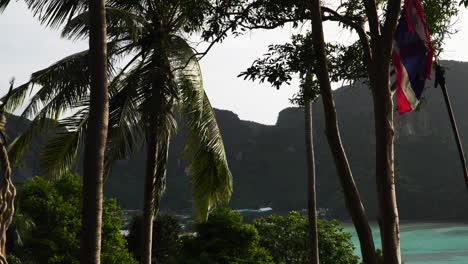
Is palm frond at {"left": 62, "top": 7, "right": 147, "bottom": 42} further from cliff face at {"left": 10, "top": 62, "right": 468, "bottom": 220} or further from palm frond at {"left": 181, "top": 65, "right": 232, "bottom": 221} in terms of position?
cliff face at {"left": 10, "top": 62, "right": 468, "bottom": 220}

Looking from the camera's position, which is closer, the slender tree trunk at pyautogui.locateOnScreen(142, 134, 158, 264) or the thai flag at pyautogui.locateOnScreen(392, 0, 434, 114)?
the thai flag at pyautogui.locateOnScreen(392, 0, 434, 114)

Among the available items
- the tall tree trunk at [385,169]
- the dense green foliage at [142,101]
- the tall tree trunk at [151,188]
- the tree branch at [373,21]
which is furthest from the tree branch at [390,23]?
the tall tree trunk at [151,188]

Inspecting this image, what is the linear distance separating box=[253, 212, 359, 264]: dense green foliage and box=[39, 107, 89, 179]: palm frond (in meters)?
15.2

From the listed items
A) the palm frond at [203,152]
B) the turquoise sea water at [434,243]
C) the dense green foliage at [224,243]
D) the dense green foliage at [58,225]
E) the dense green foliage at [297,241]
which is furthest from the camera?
the turquoise sea water at [434,243]

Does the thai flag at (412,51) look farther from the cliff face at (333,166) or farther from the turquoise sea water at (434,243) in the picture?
the cliff face at (333,166)

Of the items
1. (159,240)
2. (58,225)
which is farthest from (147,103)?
(159,240)

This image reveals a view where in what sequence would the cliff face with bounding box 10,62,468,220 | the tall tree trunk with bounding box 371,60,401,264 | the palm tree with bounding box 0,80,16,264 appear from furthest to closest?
the cliff face with bounding box 10,62,468,220
the tall tree trunk with bounding box 371,60,401,264
the palm tree with bounding box 0,80,16,264

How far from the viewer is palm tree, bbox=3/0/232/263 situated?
34.4 ft

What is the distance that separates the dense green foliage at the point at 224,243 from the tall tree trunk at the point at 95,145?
12.7 meters

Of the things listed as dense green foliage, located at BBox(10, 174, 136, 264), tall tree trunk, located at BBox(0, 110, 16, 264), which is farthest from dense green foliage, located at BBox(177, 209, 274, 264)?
tall tree trunk, located at BBox(0, 110, 16, 264)

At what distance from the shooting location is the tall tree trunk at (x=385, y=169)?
6.84 meters

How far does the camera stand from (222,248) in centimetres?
1875

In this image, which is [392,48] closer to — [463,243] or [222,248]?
[222,248]

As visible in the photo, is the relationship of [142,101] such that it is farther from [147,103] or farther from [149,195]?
[149,195]
